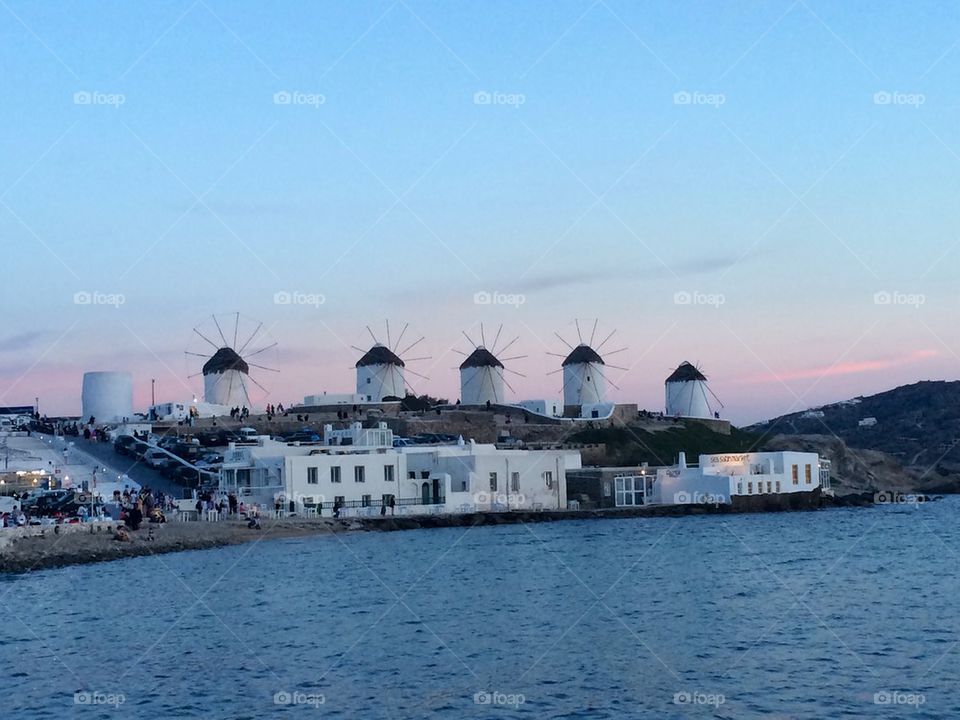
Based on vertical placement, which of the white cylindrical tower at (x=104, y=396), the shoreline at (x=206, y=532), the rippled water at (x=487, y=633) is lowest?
the rippled water at (x=487, y=633)

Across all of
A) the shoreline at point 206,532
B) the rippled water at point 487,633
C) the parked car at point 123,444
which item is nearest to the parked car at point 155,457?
the parked car at point 123,444

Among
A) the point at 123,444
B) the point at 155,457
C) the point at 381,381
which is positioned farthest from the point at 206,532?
the point at 381,381

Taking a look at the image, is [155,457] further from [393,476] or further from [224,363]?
[224,363]

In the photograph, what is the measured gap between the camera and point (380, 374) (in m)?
109

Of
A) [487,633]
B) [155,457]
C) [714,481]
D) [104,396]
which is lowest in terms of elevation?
[487,633]

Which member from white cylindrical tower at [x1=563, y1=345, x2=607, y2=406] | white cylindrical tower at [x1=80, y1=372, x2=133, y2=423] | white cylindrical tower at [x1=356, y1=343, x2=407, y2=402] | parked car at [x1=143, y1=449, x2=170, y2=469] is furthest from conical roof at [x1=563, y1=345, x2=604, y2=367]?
parked car at [x1=143, y1=449, x2=170, y2=469]

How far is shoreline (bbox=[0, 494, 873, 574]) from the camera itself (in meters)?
43.3

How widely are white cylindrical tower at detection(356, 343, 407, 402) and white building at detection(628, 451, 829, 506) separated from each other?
133 feet

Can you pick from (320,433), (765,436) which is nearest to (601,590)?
(320,433)

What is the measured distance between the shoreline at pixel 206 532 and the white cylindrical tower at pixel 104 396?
39274 millimetres

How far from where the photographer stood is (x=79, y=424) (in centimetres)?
8338

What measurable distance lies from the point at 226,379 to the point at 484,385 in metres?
23.2

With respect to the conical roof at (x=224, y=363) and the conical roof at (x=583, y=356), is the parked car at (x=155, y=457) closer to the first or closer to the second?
the conical roof at (x=224, y=363)

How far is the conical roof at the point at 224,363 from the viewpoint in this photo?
10419 cm
